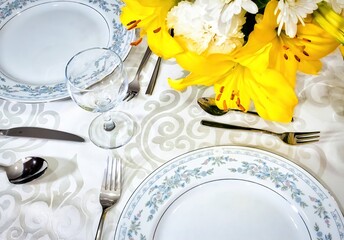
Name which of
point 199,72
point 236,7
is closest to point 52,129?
point 199,72

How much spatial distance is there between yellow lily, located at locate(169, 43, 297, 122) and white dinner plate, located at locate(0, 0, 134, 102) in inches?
11.4

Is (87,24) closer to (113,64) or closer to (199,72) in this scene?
(113,64)

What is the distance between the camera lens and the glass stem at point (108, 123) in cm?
81

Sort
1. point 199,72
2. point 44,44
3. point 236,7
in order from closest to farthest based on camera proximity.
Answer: point 236,7
point 199,72
point 44,44

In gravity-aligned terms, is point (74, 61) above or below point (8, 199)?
above

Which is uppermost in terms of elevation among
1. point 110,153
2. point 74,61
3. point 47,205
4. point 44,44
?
point 44,44

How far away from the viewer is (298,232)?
65cm

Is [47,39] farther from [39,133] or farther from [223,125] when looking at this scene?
[223,125]

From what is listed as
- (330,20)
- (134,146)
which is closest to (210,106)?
(134,146)

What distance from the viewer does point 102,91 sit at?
2.62 ft

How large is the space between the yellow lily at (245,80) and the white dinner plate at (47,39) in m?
0.29

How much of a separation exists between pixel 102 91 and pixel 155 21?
0.21 m

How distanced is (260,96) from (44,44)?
0.54 meters

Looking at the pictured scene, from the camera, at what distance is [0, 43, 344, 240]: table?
715mm
